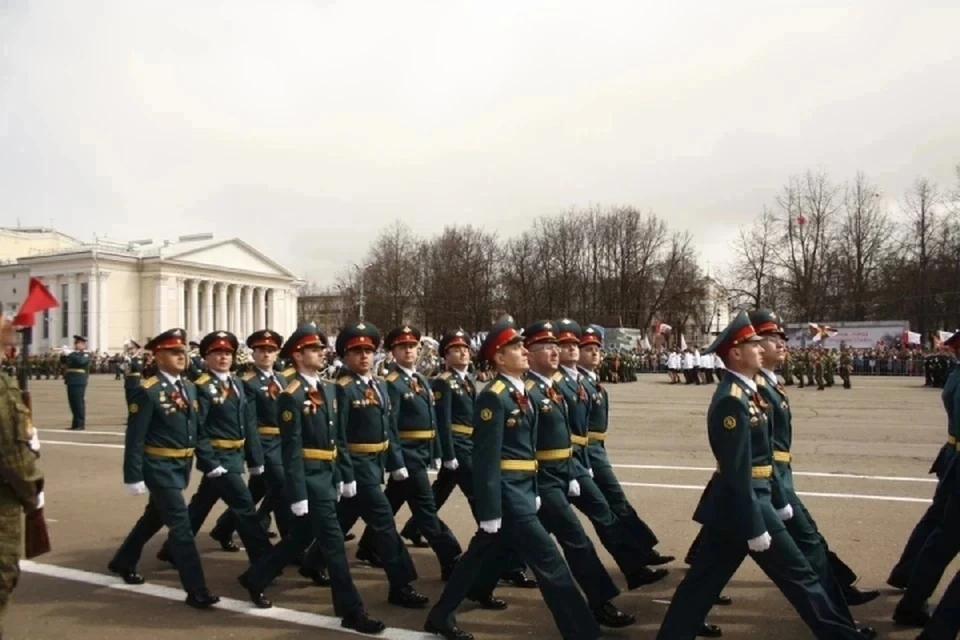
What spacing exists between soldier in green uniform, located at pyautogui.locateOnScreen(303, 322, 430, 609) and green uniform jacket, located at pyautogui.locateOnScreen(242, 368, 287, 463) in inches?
46.8

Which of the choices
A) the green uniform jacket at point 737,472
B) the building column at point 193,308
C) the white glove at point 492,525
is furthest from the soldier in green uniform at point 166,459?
the building column at point 193,308

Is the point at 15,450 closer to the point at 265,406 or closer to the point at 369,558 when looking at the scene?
the point at 369,558

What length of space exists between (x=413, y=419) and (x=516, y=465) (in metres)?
2.16

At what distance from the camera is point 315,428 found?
629cm

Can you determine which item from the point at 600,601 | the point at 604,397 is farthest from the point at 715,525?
the point at 604,397

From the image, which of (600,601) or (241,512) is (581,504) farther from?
(241,512)

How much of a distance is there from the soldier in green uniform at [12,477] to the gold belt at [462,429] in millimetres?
4036

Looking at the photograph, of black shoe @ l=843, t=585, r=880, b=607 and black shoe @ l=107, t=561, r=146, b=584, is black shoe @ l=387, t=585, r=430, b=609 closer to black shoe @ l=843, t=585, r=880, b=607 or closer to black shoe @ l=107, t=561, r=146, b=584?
black shoe @ l=107, t=561, r=146, b=584

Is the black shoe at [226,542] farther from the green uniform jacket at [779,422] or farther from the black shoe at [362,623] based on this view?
the green uniform jacket at [779,422]

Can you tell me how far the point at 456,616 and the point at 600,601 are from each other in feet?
3.49

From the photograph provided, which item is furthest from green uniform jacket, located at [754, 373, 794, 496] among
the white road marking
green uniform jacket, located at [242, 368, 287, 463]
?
A: green uniform jacket, located at [242, 368, 287, 463]

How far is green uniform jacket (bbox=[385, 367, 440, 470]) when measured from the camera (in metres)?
7.37

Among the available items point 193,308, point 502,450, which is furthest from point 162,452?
point 193,308

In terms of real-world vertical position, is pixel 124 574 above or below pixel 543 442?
below
